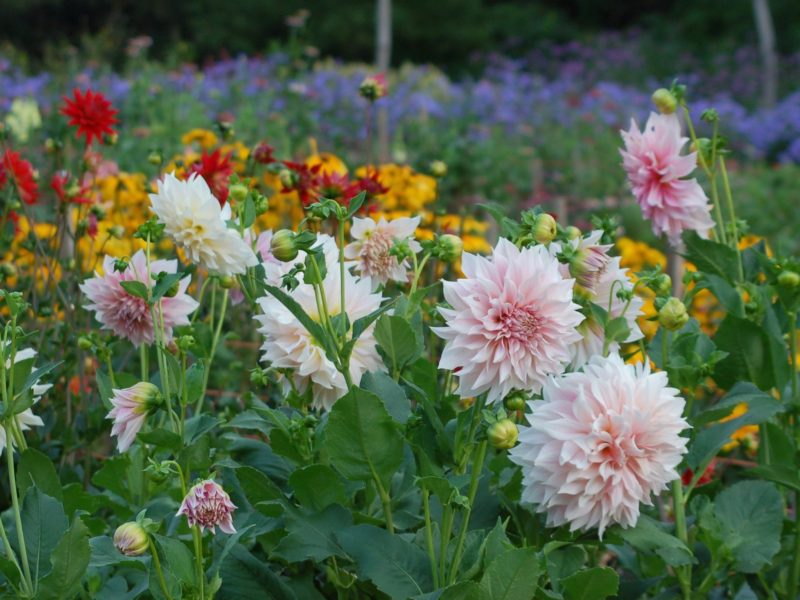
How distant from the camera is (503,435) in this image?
3.07ft

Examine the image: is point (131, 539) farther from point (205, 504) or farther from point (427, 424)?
point (427, 424)

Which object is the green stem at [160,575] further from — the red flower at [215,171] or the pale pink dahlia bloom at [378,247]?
the red flower at [215,171]

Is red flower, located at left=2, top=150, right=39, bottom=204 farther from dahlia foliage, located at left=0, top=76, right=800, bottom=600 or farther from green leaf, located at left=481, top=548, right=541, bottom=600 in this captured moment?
green leaf, located at left=481, top=548, right=541, bottom=600

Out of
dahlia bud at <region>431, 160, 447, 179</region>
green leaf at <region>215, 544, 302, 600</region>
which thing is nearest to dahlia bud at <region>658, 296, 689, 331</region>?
green leaf at <region>215, 544, 302, 600</region>

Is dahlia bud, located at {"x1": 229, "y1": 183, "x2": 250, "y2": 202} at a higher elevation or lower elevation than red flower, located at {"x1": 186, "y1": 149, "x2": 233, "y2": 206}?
higher

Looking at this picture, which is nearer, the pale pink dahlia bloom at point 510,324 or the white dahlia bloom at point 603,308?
the pale pink dahlia bloom at point 510,324

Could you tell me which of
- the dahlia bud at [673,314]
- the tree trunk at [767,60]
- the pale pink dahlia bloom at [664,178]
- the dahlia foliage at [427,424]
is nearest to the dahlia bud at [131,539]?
the dahlia foliage at [427,424]

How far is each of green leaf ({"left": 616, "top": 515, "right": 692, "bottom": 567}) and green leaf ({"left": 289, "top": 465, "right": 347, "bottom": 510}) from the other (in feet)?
Result: 0.93

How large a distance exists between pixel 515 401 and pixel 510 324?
0.33 ft

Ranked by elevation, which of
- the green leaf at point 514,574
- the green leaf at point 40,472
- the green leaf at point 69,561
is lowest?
the green leaf at point 40,472

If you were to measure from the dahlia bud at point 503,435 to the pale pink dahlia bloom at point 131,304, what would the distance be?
46 cm

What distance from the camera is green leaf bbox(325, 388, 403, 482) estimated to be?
3.28 ft

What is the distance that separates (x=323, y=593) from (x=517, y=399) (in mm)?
436

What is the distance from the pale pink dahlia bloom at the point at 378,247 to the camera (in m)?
1.23
